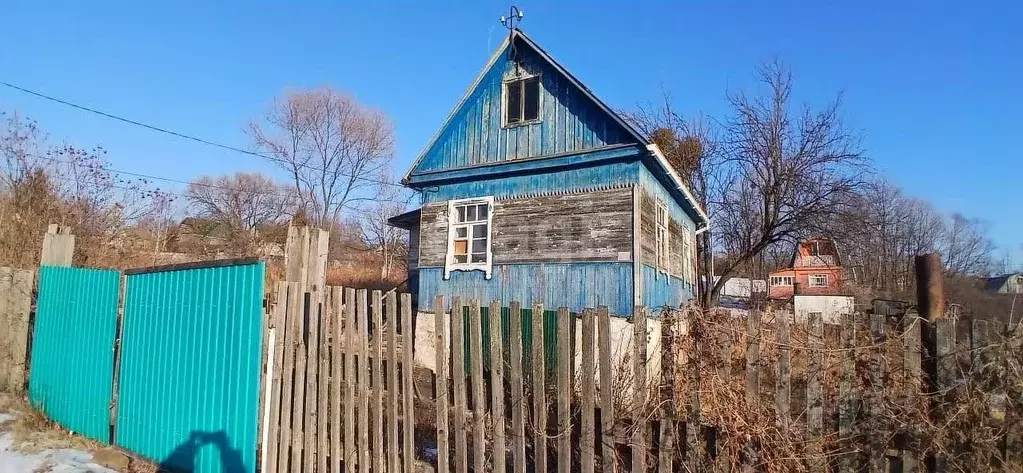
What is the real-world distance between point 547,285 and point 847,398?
875cm

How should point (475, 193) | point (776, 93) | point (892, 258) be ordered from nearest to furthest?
point (475, 193) → point (776, 93) → point (892, 258)

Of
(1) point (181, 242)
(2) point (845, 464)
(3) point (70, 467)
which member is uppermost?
(1) point (181, 242)

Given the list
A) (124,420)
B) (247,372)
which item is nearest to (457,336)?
(247,372)

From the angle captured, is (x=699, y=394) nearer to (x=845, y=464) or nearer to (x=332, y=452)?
(x=845, y=464)

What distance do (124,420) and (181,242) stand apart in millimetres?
23667

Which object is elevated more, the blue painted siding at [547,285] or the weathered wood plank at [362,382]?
the blue painted siding at [547,285]

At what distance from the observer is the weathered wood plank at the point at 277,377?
4.47 meters

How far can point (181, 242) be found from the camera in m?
26.0

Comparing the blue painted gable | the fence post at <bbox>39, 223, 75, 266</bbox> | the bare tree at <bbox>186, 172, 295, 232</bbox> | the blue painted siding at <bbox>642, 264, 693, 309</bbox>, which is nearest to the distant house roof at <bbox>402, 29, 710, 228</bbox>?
the blue painted gable

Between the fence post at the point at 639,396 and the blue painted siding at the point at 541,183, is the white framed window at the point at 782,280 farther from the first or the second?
the fence post at the point at 639,396

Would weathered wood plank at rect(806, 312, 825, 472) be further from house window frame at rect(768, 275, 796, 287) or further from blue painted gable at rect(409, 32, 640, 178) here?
house window frame at rect(768, 275, 796, 287)

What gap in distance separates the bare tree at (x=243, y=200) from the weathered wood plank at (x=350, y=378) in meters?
35.9

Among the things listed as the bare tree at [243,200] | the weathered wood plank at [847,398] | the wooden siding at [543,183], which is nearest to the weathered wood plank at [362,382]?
the weathered wood plank at [847,398]

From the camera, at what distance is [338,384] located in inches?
163
